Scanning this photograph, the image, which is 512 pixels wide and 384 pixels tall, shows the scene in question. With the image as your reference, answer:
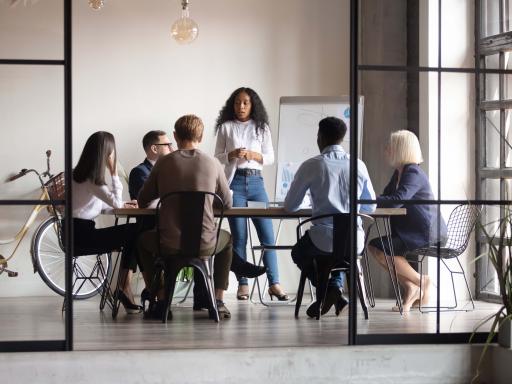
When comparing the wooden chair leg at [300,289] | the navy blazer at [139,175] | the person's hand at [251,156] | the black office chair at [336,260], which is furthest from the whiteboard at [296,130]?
the black office chair at [336,260]

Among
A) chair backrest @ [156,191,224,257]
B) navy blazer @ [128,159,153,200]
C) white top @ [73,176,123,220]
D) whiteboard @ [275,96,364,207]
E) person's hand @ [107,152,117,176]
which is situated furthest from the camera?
whiteboard @ [275,96,364,207]

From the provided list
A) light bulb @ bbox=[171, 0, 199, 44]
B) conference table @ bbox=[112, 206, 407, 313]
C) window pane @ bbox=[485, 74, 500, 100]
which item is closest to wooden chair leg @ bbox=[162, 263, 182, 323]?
conference table @ bbox=[112, 206, 407, 313]

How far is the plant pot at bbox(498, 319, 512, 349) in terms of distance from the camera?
15.8 feet

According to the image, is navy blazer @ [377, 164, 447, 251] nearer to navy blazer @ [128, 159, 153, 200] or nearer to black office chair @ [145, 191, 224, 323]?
black office chair @ [145, 191, 224, 323]

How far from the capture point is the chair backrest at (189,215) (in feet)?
18.4

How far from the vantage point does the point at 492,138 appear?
520 cm

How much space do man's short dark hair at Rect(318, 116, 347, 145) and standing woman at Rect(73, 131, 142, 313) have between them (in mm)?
1314

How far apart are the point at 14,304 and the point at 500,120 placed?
2.69 meters

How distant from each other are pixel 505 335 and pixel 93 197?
8.84 ft

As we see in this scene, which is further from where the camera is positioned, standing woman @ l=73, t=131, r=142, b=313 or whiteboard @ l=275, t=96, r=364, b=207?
whiteboard @ l=275, t=96, r=364, b=207

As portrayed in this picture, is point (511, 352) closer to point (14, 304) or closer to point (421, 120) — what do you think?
point (421, 120)

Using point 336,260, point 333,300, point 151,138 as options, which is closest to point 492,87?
point 336,260

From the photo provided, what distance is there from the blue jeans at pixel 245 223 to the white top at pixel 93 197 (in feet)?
4.31

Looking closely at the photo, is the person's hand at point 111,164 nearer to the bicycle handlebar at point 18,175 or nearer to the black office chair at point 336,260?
the black office chair at point 336,260
